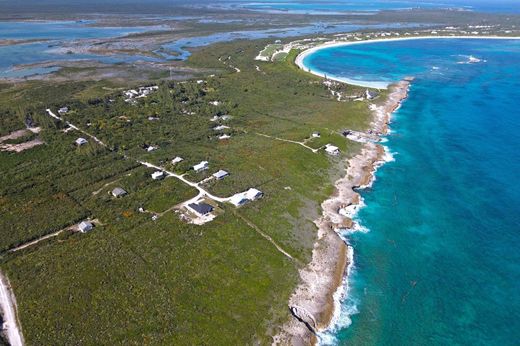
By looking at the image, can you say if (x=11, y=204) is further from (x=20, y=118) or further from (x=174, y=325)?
→ (x=20, y=118)

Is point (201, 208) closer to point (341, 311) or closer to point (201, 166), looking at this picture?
point (201, 166)

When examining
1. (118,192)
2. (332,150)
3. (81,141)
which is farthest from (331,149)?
(81,141)

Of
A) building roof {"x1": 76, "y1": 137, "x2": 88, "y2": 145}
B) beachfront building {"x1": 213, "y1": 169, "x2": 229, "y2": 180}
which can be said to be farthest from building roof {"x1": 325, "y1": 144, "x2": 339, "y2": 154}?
building roof {"x1": 76, "y1": 137, "x2": 88, "y2": 145}

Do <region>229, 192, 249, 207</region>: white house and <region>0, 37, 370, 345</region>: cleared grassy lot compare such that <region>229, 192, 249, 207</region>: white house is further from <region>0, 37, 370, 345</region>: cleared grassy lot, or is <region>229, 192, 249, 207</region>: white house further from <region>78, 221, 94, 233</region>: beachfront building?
<region>78, 221, 94, 233</region>: beachfront building

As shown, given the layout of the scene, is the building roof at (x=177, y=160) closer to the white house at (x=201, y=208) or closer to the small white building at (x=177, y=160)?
the small white building at (x=177, y=160)

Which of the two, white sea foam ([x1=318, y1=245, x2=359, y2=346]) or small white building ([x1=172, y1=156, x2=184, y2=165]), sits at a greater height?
white sea foam ([x1=318, y1=245, x2=359, y2=346])
